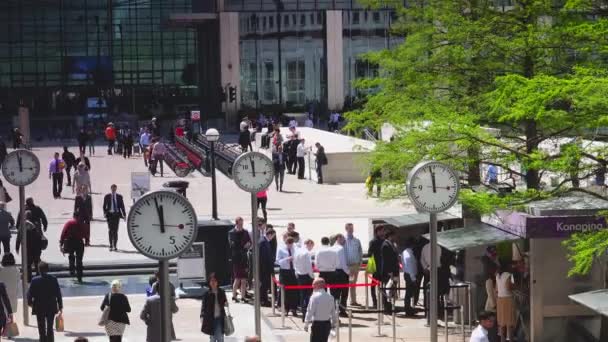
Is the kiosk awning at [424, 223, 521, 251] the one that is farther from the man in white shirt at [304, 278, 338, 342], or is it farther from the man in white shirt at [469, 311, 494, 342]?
the man in white shirt at [469, 311, 494, 342]

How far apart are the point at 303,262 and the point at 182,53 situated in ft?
283

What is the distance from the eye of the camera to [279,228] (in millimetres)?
34469

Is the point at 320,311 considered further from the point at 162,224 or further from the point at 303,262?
the point at 162,224

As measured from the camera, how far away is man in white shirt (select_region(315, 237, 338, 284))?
2206 centimetres

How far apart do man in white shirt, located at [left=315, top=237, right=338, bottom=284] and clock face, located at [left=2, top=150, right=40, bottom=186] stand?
4929 mm

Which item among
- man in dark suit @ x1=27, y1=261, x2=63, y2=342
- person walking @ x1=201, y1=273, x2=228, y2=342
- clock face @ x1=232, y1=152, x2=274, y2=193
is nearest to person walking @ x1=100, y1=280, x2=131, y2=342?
person walking @ x1=201, y1=273, x2=228, y2=342

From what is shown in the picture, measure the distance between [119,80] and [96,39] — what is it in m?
3.57

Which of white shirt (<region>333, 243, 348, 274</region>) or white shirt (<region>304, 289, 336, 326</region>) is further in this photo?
white shirt (<region>333, 243, 348, 274</region>)

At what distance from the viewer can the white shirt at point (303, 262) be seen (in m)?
22.0

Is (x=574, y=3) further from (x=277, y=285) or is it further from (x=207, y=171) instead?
(x=207, y=171)

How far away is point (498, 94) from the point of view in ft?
60.4

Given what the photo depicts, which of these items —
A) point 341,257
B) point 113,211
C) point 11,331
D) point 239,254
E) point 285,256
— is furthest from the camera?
point 113,211

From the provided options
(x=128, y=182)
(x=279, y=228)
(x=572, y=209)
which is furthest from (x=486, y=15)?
(x=128, y=182)

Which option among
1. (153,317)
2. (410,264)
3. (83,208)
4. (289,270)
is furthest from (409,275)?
(83,208)
